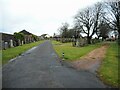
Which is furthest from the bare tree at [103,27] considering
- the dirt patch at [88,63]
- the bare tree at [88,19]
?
the dirt patch at [88,63]

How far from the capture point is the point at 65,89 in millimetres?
9797

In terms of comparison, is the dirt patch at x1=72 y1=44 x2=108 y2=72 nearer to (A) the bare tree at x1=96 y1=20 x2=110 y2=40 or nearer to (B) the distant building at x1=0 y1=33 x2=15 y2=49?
(B) the distant building at x1=0 y1=33 x2=15 y2=49

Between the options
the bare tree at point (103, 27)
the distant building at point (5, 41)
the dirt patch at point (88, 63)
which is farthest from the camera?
the bare tree at point (103, 27)

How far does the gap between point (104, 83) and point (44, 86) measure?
3.11 meters

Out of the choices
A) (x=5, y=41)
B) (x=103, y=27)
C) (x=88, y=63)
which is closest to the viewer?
(x=88, y=63)

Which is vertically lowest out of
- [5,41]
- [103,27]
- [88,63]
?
[88,63]

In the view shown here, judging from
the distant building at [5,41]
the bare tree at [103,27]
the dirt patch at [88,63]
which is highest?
the bare tree at [103,27]

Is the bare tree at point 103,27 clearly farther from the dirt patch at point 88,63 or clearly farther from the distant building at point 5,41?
the dirt patch at point 88,63

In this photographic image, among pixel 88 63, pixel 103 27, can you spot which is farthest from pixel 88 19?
pixel 88 63

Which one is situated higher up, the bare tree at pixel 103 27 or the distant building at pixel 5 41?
the bare tree at pixel 103 27

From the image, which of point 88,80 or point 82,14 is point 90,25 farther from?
point 88,80

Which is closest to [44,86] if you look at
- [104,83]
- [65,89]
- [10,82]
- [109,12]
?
[65,89]

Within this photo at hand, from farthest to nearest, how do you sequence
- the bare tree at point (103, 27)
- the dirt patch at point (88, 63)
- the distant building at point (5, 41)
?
the bare tree at point (103, 27) → the distant building at point (5, 41) → the dirt patch at point (88, 63)

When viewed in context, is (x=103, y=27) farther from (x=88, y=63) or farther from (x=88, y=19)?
(x=88, y=63)
